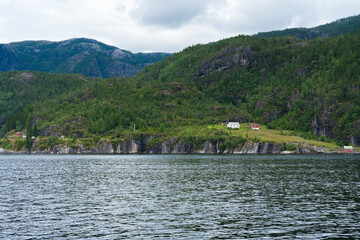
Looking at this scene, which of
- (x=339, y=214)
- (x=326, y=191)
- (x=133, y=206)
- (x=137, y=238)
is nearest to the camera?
(x=137, y=238)

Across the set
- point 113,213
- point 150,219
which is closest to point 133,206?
point 113,213

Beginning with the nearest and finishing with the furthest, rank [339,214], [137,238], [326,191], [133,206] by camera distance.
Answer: [137,238], [339,214], [133,206], [326,191]

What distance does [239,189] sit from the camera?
77688mm

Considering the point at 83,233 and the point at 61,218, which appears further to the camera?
the point at 61,218

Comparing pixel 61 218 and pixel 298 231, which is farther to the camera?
pixel 61 218

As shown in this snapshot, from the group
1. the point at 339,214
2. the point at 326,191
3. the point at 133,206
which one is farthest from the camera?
the point at 326,191

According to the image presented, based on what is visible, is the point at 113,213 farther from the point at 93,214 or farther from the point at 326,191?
the point at 326,191

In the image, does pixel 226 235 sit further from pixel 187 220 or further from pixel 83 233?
pixel 83 233

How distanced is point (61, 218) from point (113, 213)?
7.36 metres

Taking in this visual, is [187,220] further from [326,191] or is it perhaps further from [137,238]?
[326,191]

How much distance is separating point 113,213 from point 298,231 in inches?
1011

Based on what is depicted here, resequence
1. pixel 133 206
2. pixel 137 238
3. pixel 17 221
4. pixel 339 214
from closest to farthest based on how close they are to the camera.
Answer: pixel 137 238 → pixel 17 221 → pixel 339 214 → pixel 133 206

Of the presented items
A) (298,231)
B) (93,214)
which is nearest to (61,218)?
(93,214)

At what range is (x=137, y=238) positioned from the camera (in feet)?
134
